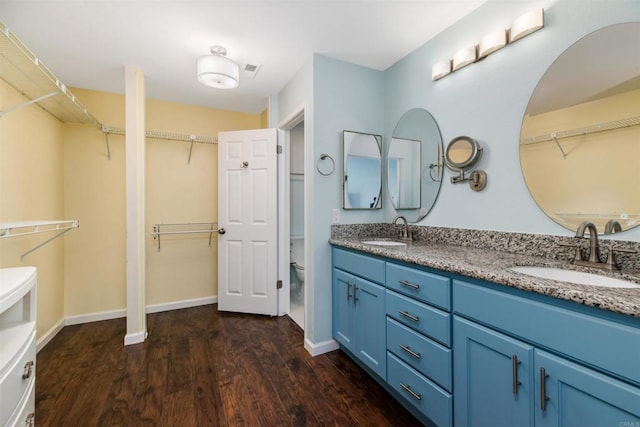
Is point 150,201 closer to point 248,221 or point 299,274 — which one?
point 248,221

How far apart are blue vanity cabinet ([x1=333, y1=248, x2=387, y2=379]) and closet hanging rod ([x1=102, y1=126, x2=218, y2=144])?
85.2 inches

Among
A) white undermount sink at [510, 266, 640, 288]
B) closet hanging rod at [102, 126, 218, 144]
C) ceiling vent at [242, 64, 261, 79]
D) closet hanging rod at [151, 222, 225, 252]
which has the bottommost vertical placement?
white undermount sink at [510, 266, 640, 288]

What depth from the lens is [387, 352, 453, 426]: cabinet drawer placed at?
124 cm

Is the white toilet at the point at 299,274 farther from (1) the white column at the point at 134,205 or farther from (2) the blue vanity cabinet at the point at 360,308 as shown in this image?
(1) the white column at the point at 134,205

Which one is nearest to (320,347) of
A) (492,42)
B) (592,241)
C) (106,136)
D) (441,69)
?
(592,241)

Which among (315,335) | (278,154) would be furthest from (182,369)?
(278,154)

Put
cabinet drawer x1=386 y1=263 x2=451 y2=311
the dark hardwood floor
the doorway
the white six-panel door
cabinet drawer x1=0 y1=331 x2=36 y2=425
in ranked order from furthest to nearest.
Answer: the doorway < the white six-panel door < the dark hardwood floor < cabinet drawer x1=386 y1=263 x2=451 y2=311 < cabinet drawer x1=0 y1=331 x2=36 y2=425

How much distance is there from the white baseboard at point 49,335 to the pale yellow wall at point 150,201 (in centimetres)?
15

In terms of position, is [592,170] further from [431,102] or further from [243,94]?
[243,94]

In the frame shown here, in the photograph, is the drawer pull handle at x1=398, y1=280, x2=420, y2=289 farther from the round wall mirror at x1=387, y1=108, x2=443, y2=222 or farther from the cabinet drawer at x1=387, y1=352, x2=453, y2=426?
the round wall mirror at x1=387, y1=108, x2=443, y2=222

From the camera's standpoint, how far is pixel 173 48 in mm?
2064

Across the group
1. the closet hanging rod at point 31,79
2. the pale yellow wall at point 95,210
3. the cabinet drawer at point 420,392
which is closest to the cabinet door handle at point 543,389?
the cabinet drawer at point 420,392

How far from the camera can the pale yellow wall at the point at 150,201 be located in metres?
2.70

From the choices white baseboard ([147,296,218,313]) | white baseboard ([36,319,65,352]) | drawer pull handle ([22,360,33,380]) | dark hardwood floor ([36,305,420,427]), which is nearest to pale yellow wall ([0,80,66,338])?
white baseboard ([36,319,65,352])
